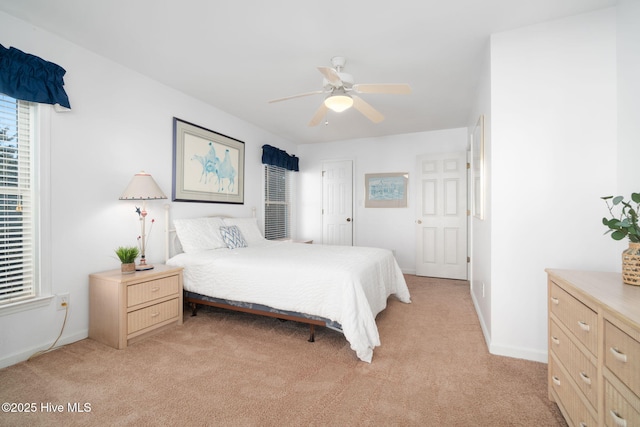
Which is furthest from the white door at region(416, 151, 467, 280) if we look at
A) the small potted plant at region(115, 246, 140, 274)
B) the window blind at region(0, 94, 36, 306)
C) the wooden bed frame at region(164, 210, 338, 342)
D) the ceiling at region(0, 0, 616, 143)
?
the window blind at region(0, 94, 36, 306)

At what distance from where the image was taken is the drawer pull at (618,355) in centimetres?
93

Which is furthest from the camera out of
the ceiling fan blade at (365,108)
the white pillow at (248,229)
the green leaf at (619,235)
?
the white pillow at (248,229)

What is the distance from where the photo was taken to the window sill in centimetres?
198

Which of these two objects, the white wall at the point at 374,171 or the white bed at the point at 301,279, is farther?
the white wall at the point at 374,171

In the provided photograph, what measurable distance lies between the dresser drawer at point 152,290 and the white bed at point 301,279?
0.71 feet

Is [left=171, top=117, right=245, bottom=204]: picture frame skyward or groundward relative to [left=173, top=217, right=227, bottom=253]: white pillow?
skyward

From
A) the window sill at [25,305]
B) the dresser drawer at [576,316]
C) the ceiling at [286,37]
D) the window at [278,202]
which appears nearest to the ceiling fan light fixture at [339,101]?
the ceiling at [286,37]

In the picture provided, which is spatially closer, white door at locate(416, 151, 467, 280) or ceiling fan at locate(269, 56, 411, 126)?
ceiling fan at locate(269, 56, 411, 126)

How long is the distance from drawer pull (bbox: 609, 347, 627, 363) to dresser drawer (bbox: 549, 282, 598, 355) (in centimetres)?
11

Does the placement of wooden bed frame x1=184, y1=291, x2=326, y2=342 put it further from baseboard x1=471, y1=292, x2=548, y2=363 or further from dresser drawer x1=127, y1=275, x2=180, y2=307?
baseboard x1=471, y1=292, x2=548, y2=363

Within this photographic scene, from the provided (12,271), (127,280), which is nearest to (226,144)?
(127,280)

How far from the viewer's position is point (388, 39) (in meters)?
2.28

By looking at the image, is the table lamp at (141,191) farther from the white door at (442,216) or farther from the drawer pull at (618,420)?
the white door at (442,216)

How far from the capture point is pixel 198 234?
127 inches
